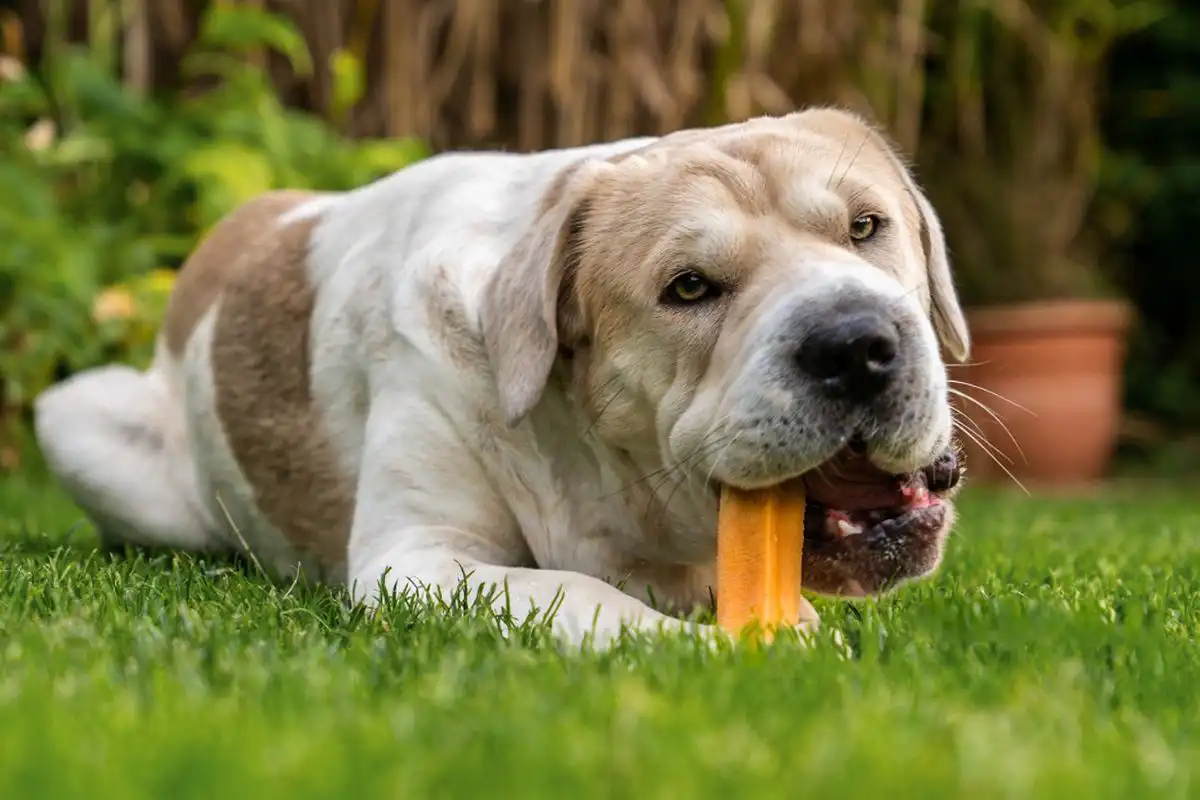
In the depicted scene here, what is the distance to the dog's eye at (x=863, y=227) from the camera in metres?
3.04

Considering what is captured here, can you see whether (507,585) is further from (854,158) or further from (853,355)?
(854,158)

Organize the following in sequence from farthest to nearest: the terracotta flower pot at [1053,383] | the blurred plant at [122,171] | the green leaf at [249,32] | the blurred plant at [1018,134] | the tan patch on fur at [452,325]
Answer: the blurred plant at [1018,134] → the terracotta flower pot at [1053,383] → the green leaf at [249,32] → the blurred plant at [122,171] → the tan patch on fur at [452,325]

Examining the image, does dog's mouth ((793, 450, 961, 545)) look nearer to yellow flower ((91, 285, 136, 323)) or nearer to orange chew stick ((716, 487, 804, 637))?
orange chew stick ((716, 487, 804, 637))

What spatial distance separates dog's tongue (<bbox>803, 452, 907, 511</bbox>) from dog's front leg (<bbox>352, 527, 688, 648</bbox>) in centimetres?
38

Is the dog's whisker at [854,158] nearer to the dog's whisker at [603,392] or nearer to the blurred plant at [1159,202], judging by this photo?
the dog's whisker at [603,392]

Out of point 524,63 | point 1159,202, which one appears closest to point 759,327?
point 524,63

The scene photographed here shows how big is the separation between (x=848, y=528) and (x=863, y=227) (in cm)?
62

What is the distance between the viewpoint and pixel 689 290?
2930 millimetres

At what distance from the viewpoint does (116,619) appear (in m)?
2.54

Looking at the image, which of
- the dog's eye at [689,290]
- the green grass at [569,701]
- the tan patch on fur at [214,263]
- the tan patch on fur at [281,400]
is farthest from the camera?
the tan patch on fur at [214,263]

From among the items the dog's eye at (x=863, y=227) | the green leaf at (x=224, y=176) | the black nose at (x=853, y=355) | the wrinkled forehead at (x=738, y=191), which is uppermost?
the wrinkled forehead at (x=738, y=191)

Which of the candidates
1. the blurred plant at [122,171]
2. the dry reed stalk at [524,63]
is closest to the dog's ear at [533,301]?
the blurred plant at [122,171]

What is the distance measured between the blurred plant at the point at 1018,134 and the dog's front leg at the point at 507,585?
6.58 metres

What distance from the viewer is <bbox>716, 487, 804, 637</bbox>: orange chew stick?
268 centimetres
